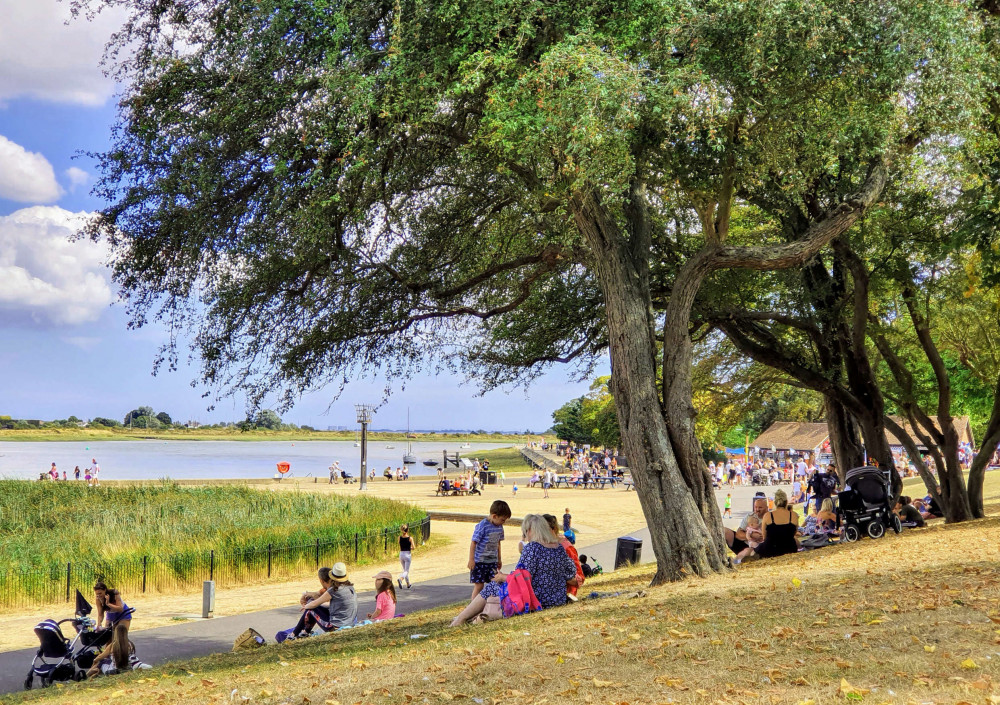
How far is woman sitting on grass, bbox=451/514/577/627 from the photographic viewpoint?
9328 mm

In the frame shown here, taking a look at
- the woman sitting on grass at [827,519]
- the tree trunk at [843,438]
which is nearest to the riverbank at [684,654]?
the woman sitting on grass at [827,519]

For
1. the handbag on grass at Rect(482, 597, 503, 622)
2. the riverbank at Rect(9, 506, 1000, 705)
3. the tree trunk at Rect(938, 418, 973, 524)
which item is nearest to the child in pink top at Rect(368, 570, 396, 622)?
the riverbank at Rect(9, 506, 1000, 705)

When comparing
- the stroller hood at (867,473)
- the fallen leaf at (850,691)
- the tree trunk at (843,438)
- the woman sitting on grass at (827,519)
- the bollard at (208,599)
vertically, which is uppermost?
the tree trunk at (843,438)

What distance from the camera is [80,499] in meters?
27.0

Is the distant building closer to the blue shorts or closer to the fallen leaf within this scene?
the blue shorts

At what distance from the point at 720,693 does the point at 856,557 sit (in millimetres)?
7462

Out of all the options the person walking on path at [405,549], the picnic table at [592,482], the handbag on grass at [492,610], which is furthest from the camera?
the picnic table at [592,482]

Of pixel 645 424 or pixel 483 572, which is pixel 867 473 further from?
pixel 483 572

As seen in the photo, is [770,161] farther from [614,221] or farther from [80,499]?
[80,499]

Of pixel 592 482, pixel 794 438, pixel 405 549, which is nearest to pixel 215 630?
pixel 405 549

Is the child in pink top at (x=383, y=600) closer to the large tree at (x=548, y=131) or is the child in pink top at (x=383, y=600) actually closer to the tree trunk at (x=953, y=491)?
the large tree at (x=548, y=131)

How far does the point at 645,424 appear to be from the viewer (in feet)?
36.4

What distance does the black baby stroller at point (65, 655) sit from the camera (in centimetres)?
947

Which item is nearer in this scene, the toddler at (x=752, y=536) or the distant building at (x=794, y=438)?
the toddler at (x=752, y=536)
